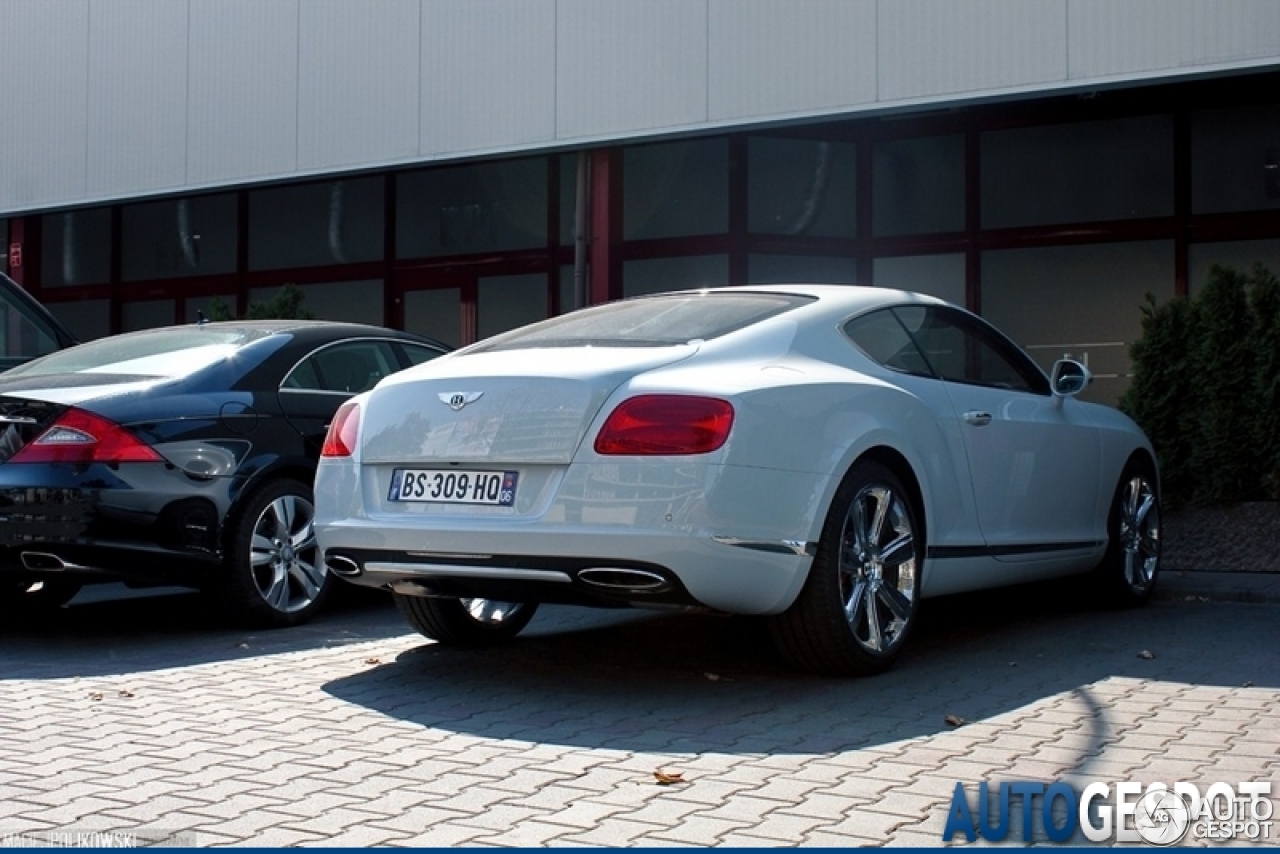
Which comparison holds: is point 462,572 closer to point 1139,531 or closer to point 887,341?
point 887,341

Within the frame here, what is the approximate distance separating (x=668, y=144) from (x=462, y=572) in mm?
11816

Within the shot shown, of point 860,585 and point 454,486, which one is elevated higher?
point 454,486

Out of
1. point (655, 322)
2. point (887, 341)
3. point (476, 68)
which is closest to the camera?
point (655, 322)

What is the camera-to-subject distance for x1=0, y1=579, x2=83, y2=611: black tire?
838 centimetres

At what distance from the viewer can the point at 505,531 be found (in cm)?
561

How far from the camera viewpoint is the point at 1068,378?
25.3 ft

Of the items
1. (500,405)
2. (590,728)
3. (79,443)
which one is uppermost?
(500,405)

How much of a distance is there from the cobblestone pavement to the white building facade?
5.62 m

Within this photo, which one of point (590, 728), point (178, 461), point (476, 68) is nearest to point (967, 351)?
point (590, 728)

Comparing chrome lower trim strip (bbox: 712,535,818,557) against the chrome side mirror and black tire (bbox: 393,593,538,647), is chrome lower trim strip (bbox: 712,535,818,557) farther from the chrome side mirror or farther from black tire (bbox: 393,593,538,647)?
the chrome side mirror

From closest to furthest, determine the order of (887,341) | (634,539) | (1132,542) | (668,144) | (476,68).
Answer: (634,539) → (887,341) → (1132,542) → (476,68) → (668,144)

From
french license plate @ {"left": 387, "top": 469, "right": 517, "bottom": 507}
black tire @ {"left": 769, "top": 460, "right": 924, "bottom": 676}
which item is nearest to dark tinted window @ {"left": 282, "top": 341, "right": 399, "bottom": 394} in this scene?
french license plate @ {"left": 387, "top": 469, "right": 517, "bottom": 507}

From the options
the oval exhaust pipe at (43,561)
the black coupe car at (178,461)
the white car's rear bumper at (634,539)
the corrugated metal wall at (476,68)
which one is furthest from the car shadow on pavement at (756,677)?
the corrugated metal wall at (476,68)

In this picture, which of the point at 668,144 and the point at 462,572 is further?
the point at 668,144
